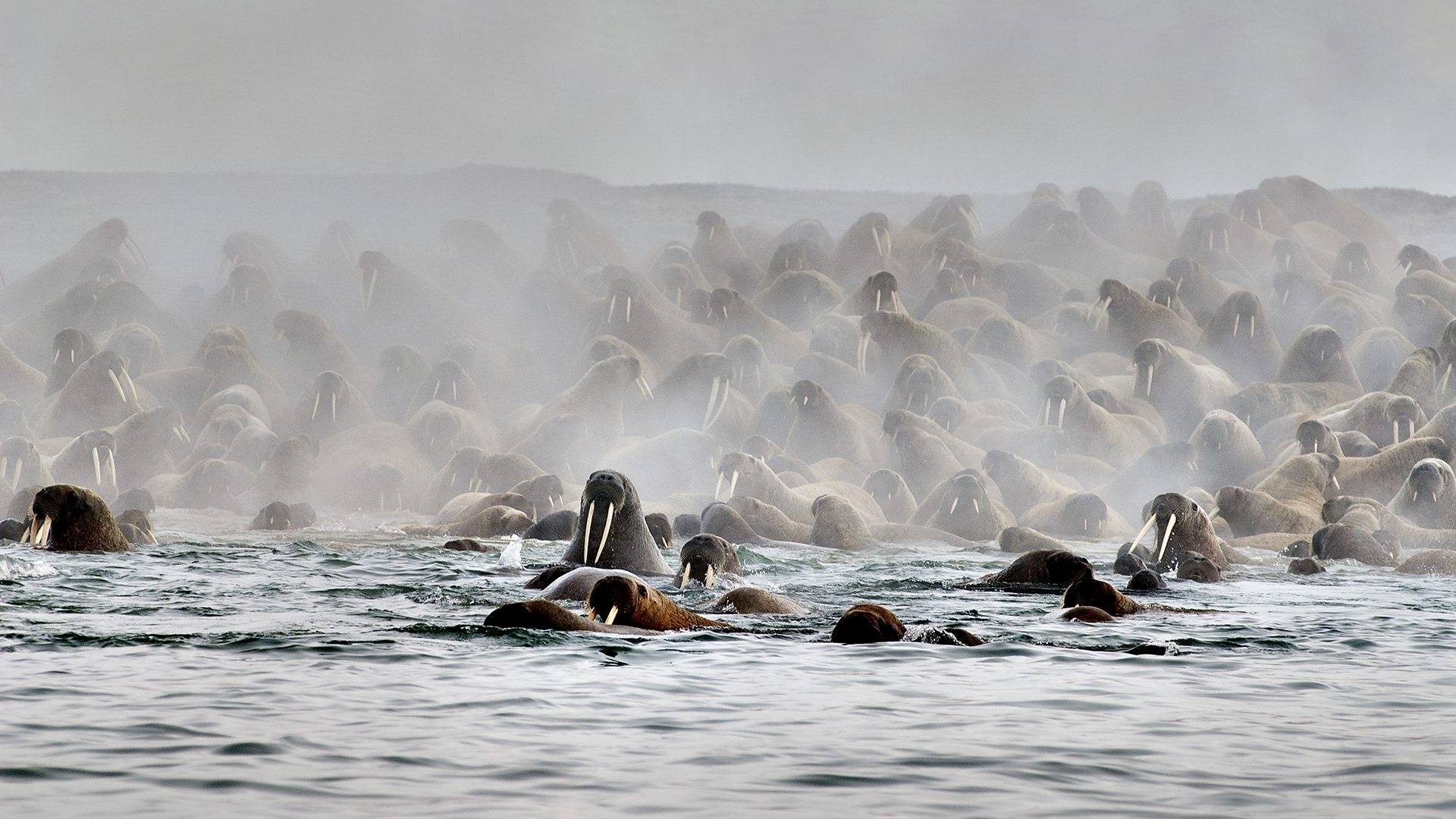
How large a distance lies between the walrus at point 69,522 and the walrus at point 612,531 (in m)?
4.83

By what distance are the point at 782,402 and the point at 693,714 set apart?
25.2 m

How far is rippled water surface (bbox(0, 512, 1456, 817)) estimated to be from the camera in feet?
17.6

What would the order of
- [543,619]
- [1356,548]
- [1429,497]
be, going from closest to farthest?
1. [543,619]
2. [1356,548]
3. [1429,497]

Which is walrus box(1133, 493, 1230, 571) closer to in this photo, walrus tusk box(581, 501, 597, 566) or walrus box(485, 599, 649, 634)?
walrus tusk box(581, 501, 597, 566)

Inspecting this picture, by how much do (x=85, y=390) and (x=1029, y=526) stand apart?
20.4 metres

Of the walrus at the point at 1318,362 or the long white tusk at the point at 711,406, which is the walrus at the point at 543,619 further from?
the walrus at the point at 1318,362

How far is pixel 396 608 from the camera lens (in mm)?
11172

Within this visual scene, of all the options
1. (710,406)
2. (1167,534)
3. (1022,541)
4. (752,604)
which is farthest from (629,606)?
(710,406)

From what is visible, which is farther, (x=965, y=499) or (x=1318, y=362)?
(x=1318, y=362)

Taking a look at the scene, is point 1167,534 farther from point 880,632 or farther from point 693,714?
point 693,714

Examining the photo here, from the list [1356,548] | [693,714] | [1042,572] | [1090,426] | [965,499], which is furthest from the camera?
[1090,426]

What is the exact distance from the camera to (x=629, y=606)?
9562 mm

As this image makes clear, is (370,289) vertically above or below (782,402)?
above

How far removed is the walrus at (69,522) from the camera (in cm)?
1493
